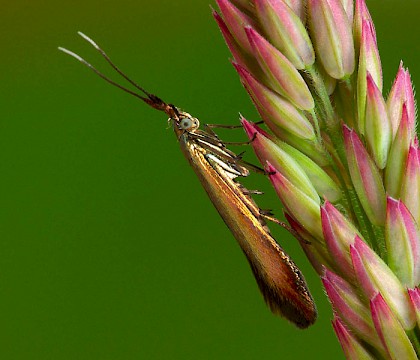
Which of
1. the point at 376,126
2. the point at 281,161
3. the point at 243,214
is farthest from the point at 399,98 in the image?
the point at 243,214

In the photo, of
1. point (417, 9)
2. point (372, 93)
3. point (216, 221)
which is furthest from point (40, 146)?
point (372, 93)

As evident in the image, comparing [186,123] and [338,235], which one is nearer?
[338,235]

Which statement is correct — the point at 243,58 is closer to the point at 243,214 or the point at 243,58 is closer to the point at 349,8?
the point at 349,8

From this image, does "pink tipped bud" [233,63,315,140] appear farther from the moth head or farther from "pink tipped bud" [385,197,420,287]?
the moth head

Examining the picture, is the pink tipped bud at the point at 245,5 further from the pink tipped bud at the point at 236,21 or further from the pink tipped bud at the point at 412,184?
the pink tipped bud at the point at 412,184

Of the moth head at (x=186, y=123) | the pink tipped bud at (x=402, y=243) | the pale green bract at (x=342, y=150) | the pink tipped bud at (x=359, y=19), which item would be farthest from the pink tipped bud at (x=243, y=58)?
the moth head at (x=186, y=123)

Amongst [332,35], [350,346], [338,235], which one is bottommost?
[350,346]

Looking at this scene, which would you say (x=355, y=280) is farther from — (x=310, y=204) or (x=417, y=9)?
(x=417, y=9)

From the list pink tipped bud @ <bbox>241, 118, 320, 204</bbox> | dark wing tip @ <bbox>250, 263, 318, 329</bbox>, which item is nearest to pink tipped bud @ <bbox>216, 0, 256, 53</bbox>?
pink tipped bud @ <bbox>241, 118, 320, 204</bbox>
